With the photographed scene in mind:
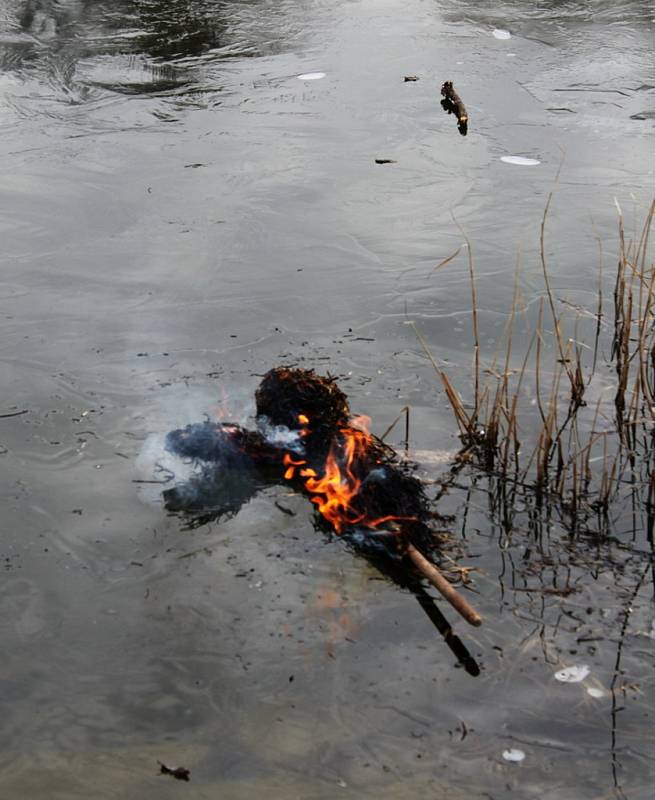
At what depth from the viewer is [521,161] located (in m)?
8.05

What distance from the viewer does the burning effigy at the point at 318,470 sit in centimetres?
442

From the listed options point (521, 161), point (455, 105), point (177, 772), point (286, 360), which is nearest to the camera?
point (177, 772)

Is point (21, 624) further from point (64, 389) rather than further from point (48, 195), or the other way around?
point (48, 195)

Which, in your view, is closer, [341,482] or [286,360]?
[341,482]

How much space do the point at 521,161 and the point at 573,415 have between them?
3.38 m

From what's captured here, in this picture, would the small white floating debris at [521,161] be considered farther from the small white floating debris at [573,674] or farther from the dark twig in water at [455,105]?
the small white floating debris at [573,674]

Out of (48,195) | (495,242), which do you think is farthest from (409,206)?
(48,195)

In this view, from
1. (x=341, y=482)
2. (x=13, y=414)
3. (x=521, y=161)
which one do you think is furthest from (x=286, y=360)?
(x=521, y=161)

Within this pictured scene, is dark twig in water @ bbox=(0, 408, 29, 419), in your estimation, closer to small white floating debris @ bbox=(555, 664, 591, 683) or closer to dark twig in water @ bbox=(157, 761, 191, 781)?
dark twig in water @ bbox=(157, 761, 191, 781)

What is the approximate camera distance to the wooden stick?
152 inches

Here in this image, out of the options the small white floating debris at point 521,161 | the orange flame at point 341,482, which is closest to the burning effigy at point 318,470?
the orange flame at point 341,482

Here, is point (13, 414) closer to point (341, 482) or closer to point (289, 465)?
point (289, 465)

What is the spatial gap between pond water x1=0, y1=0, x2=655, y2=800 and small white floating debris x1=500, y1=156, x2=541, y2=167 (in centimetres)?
4

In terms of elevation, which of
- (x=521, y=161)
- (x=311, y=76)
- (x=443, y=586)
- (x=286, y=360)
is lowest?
(x=443, y=586)
